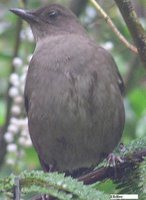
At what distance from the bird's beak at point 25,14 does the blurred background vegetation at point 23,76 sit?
17 cm

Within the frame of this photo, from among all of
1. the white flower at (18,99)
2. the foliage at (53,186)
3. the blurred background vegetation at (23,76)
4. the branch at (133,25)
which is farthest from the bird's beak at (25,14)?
the foliage at (53,186)

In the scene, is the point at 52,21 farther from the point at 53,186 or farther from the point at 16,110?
the point at 53,186

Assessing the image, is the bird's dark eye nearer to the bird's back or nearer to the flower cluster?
the flower cluster

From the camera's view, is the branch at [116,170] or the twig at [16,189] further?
the branch at [116,170]

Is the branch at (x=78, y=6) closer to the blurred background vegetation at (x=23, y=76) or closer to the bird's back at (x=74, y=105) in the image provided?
the blurred background vegetation at (x=23, y=76)

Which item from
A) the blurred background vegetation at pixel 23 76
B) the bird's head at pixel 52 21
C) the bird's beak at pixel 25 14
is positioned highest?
the bird's beak at pixel 25 14

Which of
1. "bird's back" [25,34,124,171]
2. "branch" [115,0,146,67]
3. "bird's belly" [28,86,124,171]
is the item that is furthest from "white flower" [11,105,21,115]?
"branch" [115,0,146,67]

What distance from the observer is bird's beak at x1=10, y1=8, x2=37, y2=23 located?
5000 millimetres

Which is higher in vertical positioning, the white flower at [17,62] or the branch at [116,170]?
the branch at [116,170]

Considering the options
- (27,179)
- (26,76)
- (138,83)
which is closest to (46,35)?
(26,76)

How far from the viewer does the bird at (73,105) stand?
14.0 feet

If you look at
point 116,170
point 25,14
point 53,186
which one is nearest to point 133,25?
point 116,170

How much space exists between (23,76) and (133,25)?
2332 millimetres

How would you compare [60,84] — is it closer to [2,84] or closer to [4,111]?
[4,111]
